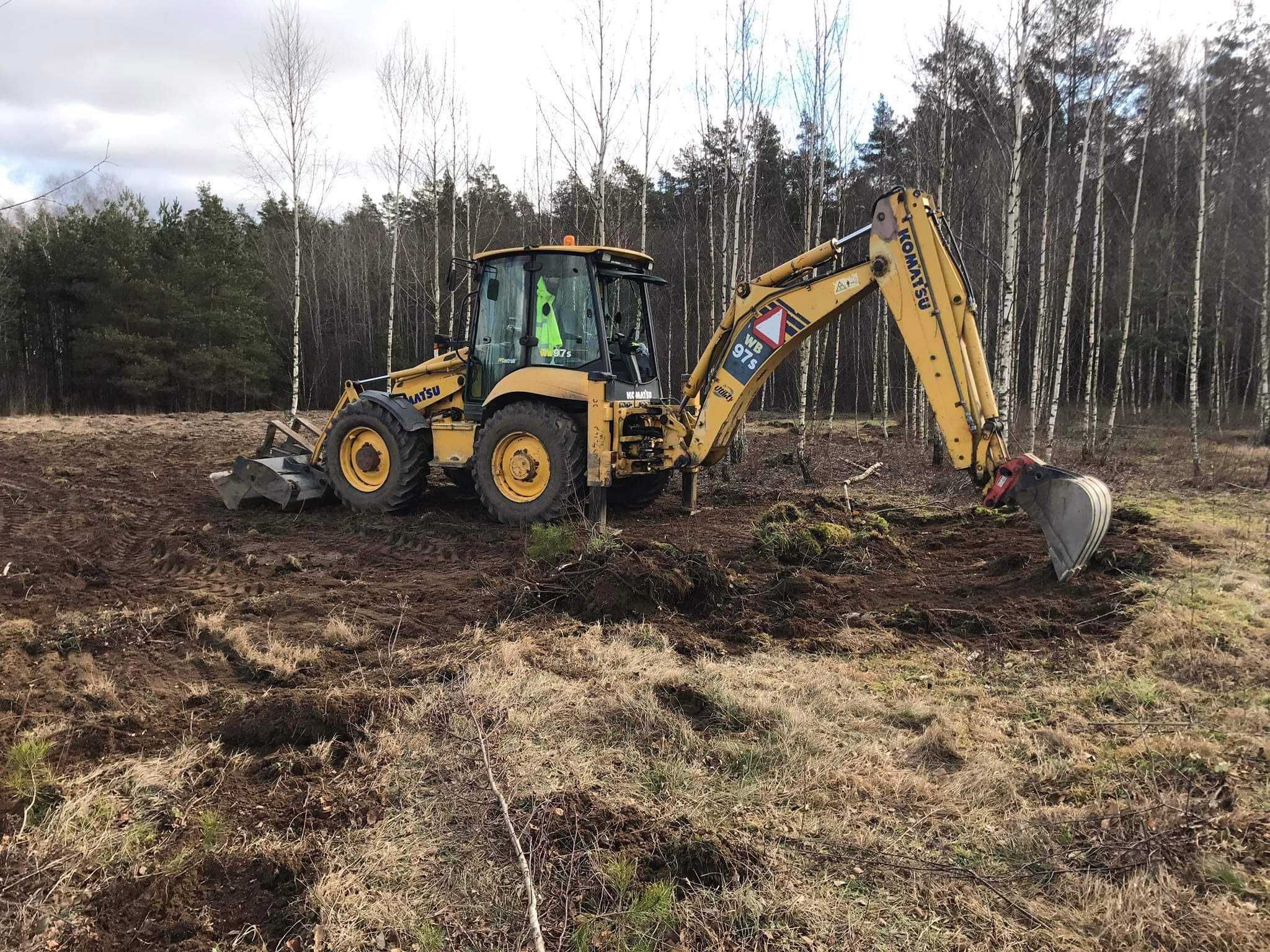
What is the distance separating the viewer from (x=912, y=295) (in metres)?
6.03

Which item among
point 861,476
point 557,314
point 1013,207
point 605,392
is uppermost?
point 1013,207

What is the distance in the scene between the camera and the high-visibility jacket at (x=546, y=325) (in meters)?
7.85

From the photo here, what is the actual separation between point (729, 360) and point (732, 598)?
2.71 metres

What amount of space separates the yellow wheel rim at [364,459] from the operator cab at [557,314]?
4.11 ft

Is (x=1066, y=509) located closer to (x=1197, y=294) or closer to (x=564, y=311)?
(x=564, y=311)

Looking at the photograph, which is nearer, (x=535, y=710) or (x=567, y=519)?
(x=535, y=710)

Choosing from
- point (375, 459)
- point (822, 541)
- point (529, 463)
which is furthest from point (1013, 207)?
point (375, 459)

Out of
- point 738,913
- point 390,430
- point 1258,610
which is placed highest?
point 390,430

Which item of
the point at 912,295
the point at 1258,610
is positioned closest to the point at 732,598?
the point at 912,295

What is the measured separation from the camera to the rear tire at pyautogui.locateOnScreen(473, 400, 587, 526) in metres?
7.61

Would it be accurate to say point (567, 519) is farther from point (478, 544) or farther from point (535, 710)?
point (535, 710)

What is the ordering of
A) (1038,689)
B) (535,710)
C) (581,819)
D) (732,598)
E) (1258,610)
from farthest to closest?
(732,598) < (1258,610) < (1038,689) < (535,710) < (581,819)

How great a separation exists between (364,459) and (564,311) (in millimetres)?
2943

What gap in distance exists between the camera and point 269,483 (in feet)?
29.0
